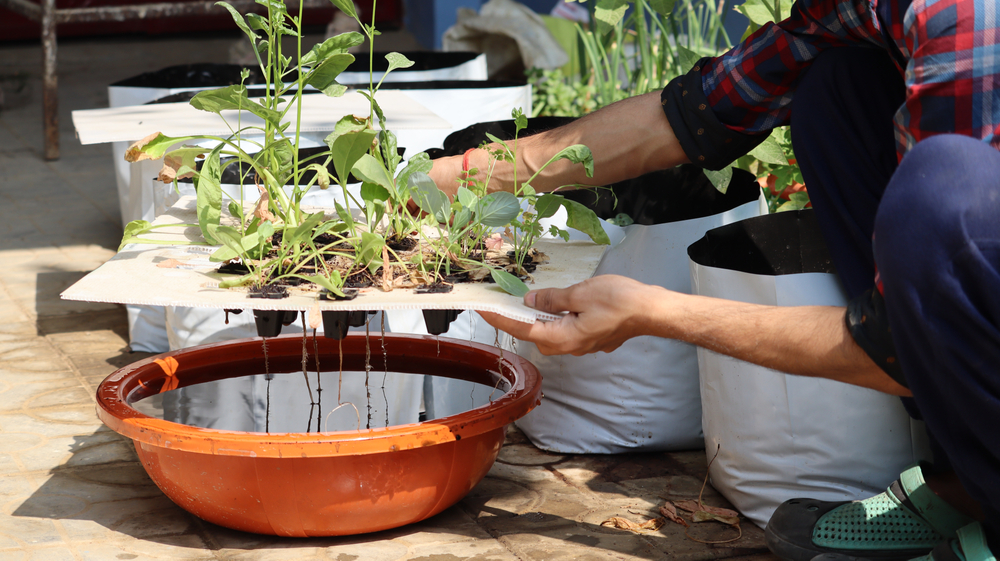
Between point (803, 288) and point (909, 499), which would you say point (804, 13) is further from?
point (909, 499)

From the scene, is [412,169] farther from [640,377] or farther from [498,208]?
[640,377]

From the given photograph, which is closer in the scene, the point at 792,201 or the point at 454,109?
the point at 792,201

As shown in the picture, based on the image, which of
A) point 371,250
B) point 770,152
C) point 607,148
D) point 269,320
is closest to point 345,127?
point 371,250

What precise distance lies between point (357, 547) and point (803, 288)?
0.71m

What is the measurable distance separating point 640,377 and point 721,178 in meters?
0.37

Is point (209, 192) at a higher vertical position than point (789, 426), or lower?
higher

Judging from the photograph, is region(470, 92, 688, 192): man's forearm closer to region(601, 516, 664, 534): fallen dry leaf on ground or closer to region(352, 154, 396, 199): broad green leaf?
region(352, 154, 396, 199): broad green leaf

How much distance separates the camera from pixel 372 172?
1234mm

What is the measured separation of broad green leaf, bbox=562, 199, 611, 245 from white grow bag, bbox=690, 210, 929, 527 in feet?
0.50

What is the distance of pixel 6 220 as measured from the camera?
A: 3104mm

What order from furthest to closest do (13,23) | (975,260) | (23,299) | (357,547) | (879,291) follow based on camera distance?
(13,23) → (23,299) → (357,547) → (879,291) → (975,260)

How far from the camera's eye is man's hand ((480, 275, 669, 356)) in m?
1.10

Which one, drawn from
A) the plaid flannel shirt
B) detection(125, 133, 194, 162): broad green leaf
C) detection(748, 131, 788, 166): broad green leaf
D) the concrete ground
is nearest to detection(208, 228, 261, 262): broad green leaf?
detection(125, 133, 194, 162): broad green leaf

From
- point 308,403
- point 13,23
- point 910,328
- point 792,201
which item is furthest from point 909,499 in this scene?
point 13,23
